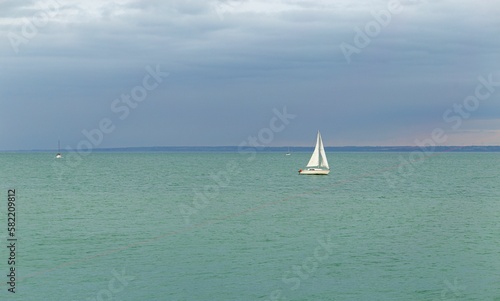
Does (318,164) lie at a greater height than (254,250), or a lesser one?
greater

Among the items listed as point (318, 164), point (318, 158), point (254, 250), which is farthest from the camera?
point (318, 164)

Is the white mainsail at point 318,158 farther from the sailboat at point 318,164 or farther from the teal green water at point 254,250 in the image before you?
the teal green water at point 254,250

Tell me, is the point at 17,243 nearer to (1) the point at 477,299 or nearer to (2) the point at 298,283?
(2) the point at 298,283

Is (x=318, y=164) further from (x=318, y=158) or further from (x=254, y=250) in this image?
(x=254, y=250)

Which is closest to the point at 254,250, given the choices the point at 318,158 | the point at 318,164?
the point at 318,158

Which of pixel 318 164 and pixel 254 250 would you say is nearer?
pixel 254 250

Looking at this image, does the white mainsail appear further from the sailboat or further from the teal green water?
the teal green water

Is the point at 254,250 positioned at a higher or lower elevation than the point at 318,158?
lower

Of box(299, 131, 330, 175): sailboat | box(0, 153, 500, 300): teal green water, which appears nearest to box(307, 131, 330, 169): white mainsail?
box(299, 131, 330, 175): sailboat

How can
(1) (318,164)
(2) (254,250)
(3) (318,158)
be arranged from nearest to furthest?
(2) (254,250) → (3) (318,158) → (1) (318,164)

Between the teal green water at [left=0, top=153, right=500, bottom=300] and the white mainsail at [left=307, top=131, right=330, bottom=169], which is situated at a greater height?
the white mainsail at [left=307, top=131, right=330, bottom=169]

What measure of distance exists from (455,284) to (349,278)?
17.7 feet

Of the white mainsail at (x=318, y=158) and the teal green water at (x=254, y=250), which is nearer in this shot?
the teal green water at (x=254, y=250)

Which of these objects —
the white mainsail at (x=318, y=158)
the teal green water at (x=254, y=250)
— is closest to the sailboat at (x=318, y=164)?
the white mainsail at (x=318, y=158)
